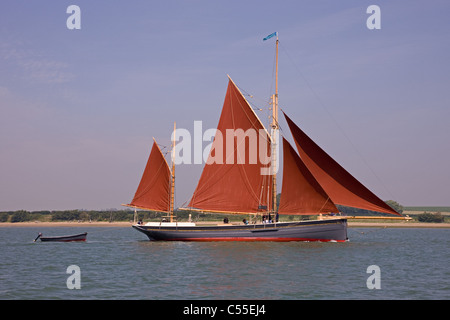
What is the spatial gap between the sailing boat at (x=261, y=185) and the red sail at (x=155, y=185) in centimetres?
334

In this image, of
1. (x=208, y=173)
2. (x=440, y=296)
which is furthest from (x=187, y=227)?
(x=440, y=296)

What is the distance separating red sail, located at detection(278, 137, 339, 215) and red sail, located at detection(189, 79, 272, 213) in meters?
2.88

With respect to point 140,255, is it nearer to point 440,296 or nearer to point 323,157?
point 323,157

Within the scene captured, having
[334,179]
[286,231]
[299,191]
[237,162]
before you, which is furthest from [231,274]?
[237,162]

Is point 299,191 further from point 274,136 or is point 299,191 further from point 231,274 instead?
point 231,274

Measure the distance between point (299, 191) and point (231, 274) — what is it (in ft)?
70.6

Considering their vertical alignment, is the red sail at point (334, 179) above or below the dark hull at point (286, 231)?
above

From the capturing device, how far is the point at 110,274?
31.9 metres

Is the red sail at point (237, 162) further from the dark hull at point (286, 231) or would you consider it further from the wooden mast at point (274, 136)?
the dark hull at point (286, 231)

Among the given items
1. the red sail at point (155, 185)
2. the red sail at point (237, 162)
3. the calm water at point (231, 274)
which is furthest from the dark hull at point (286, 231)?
the red sail at point (155, 185)

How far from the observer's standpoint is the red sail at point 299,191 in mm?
50250

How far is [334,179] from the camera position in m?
50.2

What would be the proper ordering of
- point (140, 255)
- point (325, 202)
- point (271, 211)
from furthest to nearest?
point (271, 211), point (325, 202), point (140, 255)
